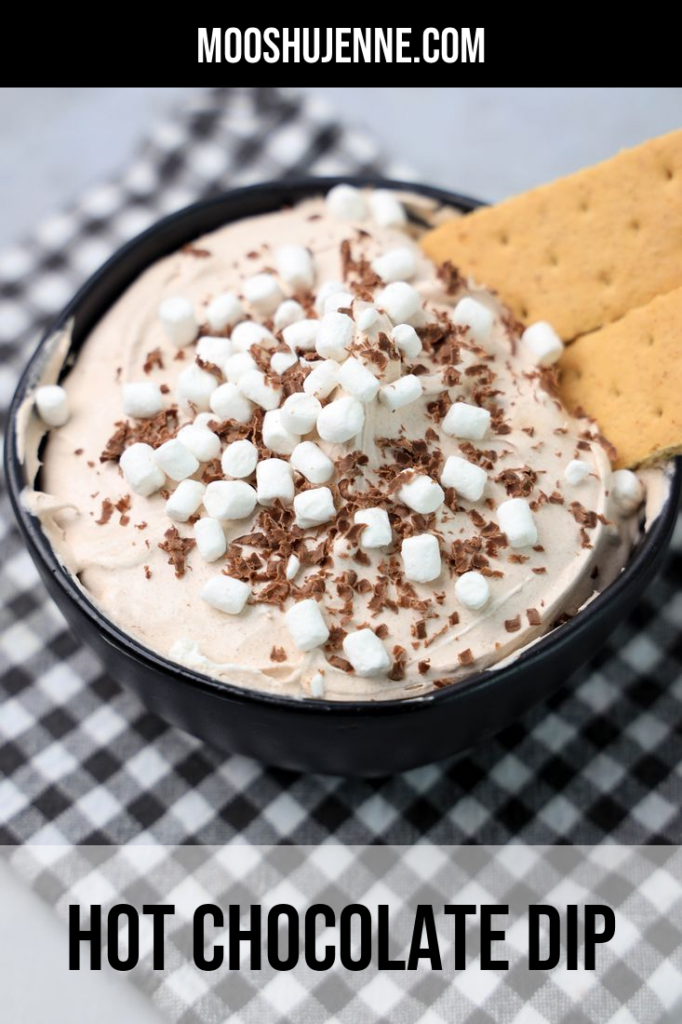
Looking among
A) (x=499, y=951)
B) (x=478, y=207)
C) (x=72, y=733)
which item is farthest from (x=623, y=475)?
(x=72, y=733)

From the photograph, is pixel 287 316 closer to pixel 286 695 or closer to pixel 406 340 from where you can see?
pixel 406 340

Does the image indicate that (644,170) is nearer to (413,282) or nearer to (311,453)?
(413,282)

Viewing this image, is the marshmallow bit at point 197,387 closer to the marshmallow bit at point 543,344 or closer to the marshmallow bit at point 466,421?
the marshmallow bit at point 466,421

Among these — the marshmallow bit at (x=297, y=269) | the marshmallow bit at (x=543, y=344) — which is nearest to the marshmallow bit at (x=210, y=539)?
the marshmallow bit at (x=297, y=269)

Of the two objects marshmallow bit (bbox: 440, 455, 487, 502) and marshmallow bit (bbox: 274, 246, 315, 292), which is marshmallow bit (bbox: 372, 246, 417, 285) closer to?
marshmallow bit (bbox: 274, 246, 315, 292)

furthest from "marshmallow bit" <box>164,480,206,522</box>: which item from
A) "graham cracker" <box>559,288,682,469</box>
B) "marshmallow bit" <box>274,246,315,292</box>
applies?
"graham cracker" <box>559,288,682,469</box>
